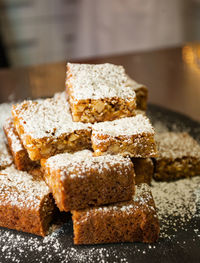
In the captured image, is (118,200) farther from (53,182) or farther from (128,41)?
(128,41)

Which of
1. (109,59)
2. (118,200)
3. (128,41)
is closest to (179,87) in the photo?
(109,59)

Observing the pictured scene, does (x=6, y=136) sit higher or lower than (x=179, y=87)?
higher

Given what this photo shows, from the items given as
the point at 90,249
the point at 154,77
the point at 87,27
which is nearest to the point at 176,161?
the point at 90,249

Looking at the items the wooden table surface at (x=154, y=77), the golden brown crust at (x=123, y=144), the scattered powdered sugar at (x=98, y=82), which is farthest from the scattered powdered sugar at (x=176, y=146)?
the wooden table surface at (x=154, y=77)

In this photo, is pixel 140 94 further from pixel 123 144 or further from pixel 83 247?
pixel 83 247

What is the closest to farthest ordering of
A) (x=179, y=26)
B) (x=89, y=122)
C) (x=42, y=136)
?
(x=42, y=136), (x=89, y=122), (x=179, y=26)

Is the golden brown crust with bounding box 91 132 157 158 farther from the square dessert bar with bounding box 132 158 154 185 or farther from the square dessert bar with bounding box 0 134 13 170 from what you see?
the square dessert bar with bounding box 0 134 13 170

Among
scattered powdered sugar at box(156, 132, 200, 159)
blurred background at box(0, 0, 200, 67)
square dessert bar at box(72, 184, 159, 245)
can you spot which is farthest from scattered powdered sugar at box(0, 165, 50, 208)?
blurred background at box(0, 0, 200, 67)

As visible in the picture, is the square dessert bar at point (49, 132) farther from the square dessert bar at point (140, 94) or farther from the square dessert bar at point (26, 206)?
the square dessert bar at point (140, 94)
